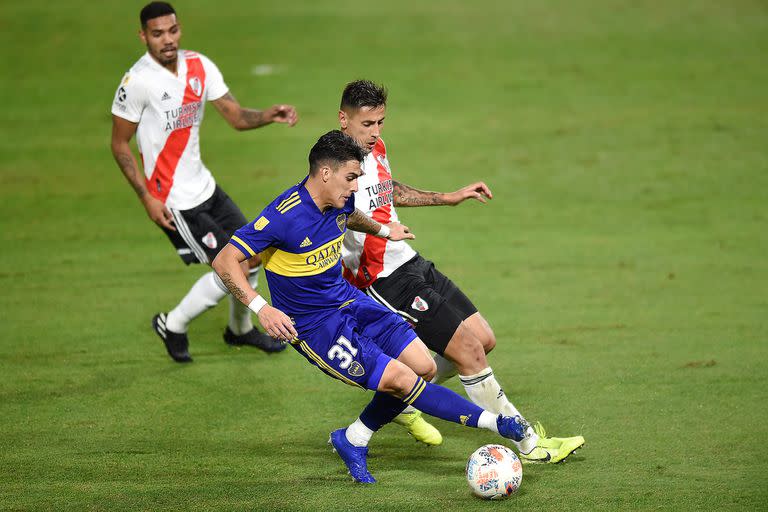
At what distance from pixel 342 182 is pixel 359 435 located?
1562 mm

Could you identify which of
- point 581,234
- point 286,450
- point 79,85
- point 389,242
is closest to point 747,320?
point 581,234

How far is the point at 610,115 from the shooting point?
14688 millimetres

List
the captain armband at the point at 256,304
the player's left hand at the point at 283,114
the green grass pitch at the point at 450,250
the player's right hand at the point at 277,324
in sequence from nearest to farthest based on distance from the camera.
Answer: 1. the player's right hand at the point at 277,324
2. the captain armband at the point at 256,304
3. the green grass pitch at the point at 450,250
4. the player's left hand at the point at 283,114

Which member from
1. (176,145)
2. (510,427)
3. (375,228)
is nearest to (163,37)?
(176,145)

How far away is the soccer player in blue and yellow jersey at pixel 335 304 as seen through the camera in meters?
5.62

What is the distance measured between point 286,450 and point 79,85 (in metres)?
11.4

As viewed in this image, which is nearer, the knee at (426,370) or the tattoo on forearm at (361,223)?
the knee at (426,370)

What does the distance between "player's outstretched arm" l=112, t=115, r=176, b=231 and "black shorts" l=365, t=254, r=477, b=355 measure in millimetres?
1986

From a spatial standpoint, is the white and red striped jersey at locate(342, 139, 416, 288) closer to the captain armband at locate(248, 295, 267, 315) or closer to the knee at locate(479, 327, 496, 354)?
the knee at locate(479, 327, 496, 354)

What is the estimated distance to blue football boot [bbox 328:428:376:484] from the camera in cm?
597

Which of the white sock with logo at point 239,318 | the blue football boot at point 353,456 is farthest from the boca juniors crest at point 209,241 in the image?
the blue football boot at point 353,456

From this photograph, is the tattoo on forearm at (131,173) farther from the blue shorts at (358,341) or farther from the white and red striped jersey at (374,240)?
the blue shorts at (358,341)

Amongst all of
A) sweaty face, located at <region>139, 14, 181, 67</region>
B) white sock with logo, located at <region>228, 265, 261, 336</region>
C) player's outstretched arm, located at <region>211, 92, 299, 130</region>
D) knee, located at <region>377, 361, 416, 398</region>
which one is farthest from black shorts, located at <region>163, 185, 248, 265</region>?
knee, located at <region>377, 361, 416, 398</region>

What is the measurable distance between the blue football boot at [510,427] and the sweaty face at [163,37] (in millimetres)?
3927
